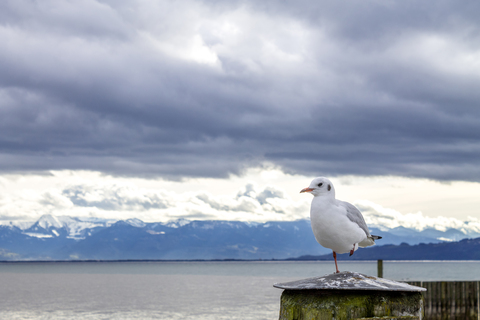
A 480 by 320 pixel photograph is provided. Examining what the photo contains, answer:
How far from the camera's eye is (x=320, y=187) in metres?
7.23

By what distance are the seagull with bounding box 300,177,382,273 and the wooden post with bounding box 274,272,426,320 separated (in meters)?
1.76

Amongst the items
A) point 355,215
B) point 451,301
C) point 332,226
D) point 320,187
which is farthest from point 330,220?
point 451,301

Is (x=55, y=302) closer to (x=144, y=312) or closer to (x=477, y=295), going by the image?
(x=144, y=312)

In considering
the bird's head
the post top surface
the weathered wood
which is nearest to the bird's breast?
the bird's head

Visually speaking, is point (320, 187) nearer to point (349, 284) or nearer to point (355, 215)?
point (355, 215)

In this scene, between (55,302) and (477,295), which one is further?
(55,302)

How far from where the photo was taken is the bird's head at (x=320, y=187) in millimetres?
7191

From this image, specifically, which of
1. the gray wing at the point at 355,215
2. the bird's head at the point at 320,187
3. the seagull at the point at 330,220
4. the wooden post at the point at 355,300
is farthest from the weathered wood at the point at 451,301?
the wooden post at the point at 355,300

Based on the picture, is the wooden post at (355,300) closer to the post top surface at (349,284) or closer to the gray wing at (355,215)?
the post top surface at (349,284)

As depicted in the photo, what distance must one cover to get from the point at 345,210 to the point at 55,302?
81043mm

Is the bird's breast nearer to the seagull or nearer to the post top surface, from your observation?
the seagull

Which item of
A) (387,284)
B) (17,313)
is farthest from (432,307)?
(17,313)

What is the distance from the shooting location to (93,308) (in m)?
69.9

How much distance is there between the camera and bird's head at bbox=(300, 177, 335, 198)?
283 inches
